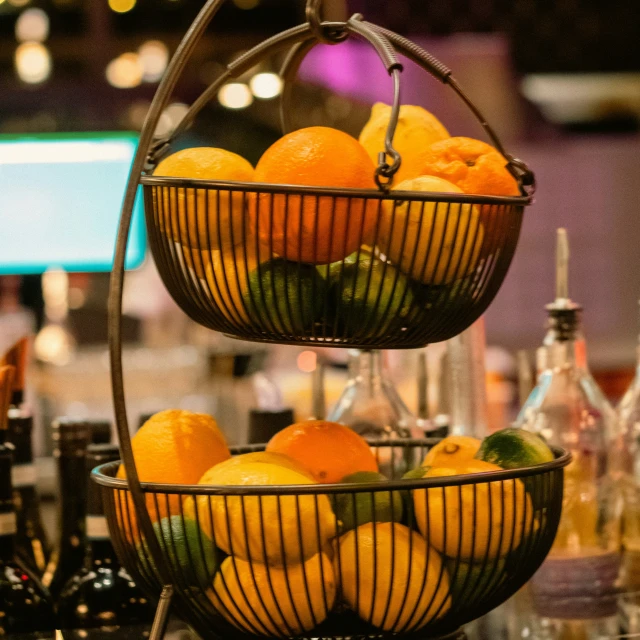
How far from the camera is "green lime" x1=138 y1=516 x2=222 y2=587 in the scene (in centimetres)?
63

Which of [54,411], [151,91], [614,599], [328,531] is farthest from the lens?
[151,91]

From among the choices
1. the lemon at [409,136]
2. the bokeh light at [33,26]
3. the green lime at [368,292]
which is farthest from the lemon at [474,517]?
the bokeh light at [33,26]

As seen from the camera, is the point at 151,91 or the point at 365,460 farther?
the point at 151,91

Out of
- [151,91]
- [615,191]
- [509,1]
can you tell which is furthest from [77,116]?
[615,191]

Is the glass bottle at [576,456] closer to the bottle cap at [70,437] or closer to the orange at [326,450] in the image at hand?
the orange at [326,450]

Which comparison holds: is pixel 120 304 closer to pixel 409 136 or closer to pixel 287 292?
pixel 287 292

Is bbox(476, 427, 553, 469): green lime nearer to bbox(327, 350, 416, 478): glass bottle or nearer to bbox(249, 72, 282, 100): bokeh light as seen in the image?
bbox(327, 350, 416, 478): glass bottle

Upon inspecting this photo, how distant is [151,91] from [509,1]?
1853 millimetres

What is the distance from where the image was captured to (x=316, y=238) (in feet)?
2.08

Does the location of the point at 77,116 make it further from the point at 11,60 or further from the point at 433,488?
the point at 433,488

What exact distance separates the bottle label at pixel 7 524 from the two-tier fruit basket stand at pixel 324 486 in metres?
0.17

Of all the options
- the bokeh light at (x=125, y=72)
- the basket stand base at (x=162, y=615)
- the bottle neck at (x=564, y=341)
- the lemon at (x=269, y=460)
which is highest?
the bokeh light at (x=125, y=72)

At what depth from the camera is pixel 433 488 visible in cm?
64

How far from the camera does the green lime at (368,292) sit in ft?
2.15
